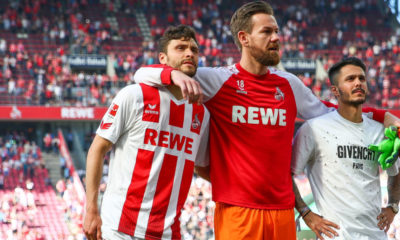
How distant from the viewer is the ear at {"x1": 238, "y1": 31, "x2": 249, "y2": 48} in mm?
3957

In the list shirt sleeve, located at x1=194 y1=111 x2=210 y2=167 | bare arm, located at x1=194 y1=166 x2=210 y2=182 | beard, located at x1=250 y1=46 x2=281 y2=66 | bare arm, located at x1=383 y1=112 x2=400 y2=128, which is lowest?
bare arm, located at x1=194 y1=166 x2=210 y2=182

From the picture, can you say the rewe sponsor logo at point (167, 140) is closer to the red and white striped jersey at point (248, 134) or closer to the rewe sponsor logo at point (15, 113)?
the red and white striped jersey at point (248, 134)

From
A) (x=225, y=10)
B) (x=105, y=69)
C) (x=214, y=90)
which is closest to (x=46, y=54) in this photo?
(x=105, y=69)

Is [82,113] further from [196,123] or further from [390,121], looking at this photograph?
[196,123]

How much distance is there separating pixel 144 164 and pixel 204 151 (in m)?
0.56

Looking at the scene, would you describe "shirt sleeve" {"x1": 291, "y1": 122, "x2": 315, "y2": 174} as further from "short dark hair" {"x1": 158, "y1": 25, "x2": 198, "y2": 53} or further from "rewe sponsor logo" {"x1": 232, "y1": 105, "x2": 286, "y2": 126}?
"short dark hair" {"x1": 158, "y1": 25, "x2": 198, "y2": 53}

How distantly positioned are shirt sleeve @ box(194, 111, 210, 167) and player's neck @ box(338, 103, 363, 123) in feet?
3.32

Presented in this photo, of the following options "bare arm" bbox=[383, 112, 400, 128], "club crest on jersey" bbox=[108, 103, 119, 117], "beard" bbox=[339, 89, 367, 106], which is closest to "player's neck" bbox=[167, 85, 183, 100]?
"club crest on jersey" bbox=[108, 103, 119, 117]

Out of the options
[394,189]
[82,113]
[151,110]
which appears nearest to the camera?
[151,110]

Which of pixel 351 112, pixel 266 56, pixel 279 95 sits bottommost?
pixel 351 112

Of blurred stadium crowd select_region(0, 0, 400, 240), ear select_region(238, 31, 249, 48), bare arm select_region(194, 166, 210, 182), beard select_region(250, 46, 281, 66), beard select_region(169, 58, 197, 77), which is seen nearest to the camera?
beard select_region(169, 58, 197, 77)

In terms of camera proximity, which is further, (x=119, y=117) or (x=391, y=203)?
(x=391, y=203)

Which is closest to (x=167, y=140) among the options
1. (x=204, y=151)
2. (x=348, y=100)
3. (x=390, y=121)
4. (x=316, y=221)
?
(x=204, y=151)

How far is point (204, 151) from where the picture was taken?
3947 mm
